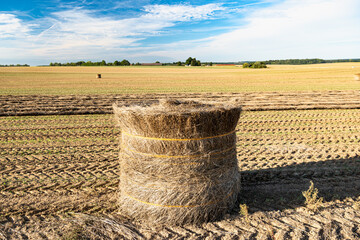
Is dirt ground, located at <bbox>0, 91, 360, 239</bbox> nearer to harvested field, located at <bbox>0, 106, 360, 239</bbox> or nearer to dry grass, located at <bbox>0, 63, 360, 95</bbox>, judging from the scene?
harvested field, located at <bbox>0, 106, 360, 239</bbox>

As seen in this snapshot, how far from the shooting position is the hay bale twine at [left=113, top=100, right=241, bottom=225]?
3666 mm

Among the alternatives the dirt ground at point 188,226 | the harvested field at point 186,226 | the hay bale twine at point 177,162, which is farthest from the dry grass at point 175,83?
the hay bale twine at point 177,162

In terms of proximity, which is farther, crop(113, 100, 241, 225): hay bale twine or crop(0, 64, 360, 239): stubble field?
crop(0, 64, 360, 239): stubble field

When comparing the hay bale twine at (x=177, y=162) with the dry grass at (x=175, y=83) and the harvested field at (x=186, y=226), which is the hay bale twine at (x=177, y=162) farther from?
Answer: the dry grass at (x=175, y=83)

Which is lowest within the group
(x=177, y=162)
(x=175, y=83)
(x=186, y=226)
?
(x=186, y=226)

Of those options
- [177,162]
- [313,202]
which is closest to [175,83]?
[313,202]

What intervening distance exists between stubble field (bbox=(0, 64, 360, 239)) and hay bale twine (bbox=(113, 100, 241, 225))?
248mm

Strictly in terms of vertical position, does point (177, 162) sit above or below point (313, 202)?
above

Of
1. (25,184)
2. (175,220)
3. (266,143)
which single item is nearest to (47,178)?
(25,184)

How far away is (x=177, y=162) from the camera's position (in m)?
3.71

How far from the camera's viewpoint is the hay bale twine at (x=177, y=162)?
367 centimetres

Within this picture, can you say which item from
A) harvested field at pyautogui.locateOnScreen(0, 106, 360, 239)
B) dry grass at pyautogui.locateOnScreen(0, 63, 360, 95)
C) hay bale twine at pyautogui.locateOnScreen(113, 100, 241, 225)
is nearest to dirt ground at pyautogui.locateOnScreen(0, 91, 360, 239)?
harvested field at pyautogui.locateOnScreen(0, 106, 360, 239)

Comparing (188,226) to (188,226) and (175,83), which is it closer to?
(188,226)

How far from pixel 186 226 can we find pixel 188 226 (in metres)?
0.03
